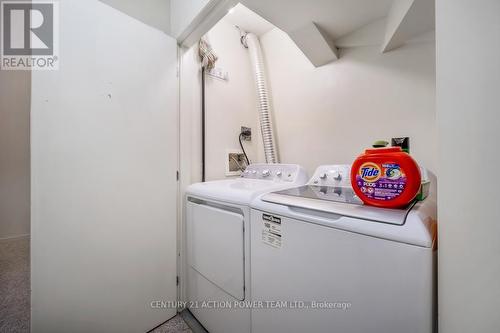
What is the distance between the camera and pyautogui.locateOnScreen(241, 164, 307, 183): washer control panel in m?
1.50

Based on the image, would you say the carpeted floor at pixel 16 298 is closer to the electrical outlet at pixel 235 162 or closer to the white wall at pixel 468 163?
the electrical outlet at pixel 235 162

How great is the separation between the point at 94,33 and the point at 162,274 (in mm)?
1712

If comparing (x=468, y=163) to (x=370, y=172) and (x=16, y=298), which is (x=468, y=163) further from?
(x=16, y=298)

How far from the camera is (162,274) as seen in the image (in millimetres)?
1442

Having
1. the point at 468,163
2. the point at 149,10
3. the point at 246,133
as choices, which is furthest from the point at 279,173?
the point at 149,10

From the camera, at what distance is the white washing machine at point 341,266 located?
1.81ft

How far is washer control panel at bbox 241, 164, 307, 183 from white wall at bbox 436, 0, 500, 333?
0.99 meters

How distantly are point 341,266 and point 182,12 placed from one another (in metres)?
1.95

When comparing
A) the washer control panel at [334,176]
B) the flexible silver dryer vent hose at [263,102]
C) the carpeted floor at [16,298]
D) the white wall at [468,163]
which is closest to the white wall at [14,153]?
the carpeted floor at [16,298]

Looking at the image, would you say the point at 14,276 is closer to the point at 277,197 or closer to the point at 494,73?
the point at 277,197

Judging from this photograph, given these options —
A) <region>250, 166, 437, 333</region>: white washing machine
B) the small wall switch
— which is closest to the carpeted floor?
<region>250, 166, 437, 333</region>: white washing machine

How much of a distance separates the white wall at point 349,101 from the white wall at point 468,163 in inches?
42.9

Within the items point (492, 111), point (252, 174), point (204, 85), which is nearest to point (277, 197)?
point (492, 111)

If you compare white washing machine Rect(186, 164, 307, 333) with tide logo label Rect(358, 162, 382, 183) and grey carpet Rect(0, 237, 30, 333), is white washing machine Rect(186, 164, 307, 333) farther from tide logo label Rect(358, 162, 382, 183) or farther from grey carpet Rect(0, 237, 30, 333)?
grey carpet Rect(0, 237, 30, 333)
